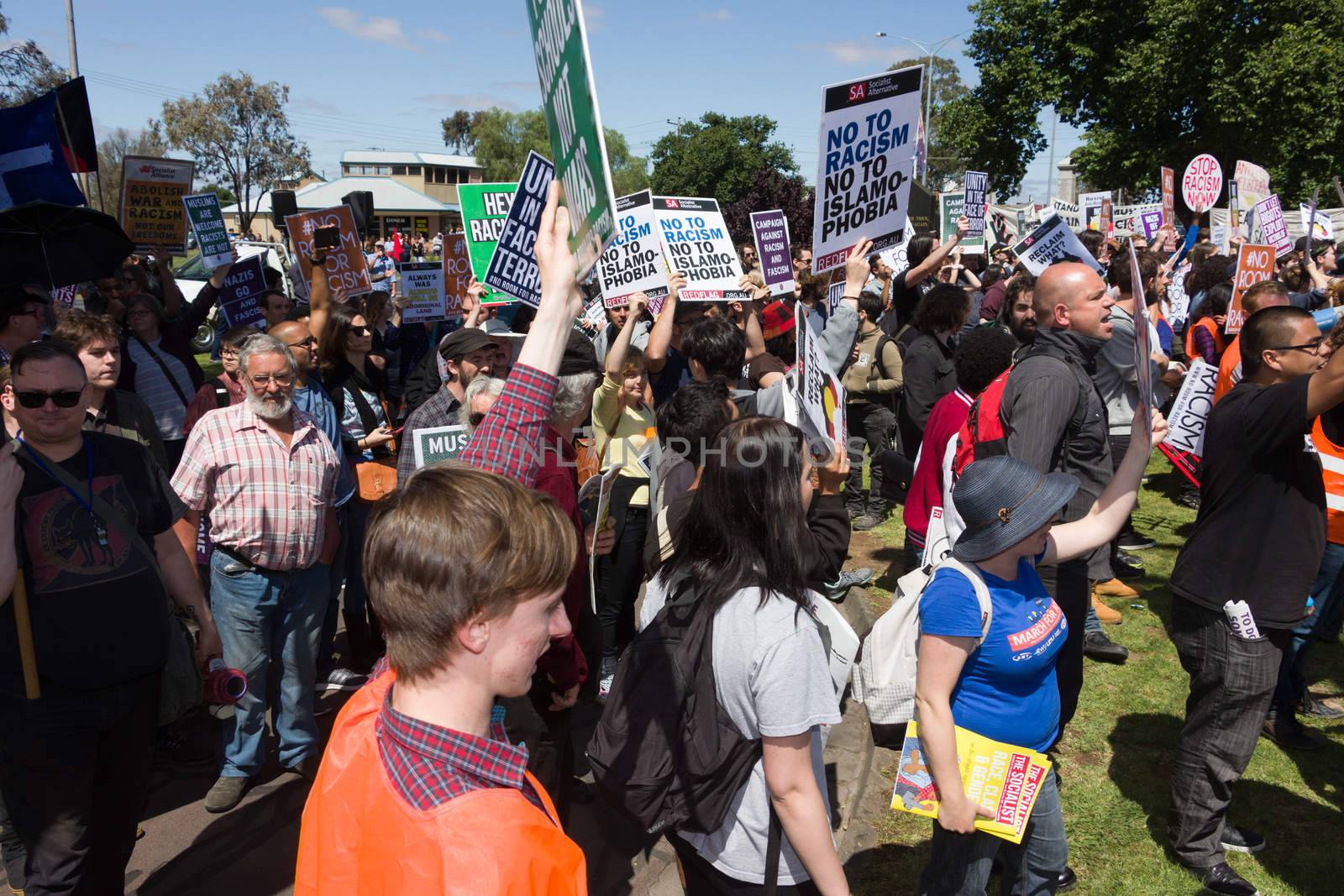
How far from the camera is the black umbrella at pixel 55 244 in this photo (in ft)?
19.3

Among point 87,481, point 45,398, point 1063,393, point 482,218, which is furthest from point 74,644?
point 482,218

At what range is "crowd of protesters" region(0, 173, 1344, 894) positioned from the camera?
139 cm

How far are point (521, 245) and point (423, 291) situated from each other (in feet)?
8.55

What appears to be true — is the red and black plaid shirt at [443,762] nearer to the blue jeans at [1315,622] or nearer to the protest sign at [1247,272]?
the blue jeans at [1315,622]

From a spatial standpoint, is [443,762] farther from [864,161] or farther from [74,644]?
[864,161]

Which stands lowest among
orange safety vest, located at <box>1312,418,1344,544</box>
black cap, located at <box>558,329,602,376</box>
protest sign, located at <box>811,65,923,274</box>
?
orange safety vest, located at <box>1312,418,1344,544</box>

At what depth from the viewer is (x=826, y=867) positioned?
2.27 m

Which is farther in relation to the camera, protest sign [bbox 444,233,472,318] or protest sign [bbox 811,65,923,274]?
protest sign [bbox 444,233,472,318]

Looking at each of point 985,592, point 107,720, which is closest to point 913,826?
point 985,592

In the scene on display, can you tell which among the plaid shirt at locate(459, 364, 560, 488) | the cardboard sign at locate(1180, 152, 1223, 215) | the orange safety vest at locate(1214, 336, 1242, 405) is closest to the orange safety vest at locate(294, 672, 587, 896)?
the plaid shirt at locate(459, 364, 560, 488)

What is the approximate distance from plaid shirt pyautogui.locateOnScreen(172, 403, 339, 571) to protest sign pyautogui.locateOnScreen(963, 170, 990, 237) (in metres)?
11.8

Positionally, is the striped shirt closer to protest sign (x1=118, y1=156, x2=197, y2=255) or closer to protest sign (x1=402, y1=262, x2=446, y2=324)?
protest sign (x1=402, y1=262, x2=446, y2=324)

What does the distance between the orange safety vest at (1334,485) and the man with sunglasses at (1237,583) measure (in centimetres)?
116

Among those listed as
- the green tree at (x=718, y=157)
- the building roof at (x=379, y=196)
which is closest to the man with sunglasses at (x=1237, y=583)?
the green tree at (x=718, y=157)
